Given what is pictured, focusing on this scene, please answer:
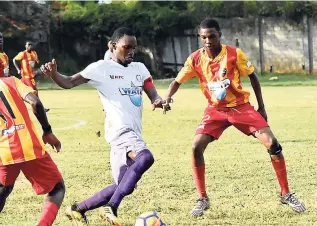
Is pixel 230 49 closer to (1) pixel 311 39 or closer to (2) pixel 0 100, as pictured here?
(2) pixel 0 100

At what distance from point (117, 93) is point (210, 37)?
4.28 feet

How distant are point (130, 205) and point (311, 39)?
98.2ft

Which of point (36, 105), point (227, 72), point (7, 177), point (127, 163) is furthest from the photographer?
point (227, 72)

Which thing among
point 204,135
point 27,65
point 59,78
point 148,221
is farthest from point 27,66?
point 148,221

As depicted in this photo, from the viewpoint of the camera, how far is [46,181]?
5.20m

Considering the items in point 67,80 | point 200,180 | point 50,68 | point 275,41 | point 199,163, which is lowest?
point 275,41

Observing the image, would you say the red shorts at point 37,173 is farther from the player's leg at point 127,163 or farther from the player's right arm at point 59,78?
the player's right arm at point 59,78

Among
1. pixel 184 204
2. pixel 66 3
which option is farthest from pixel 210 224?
pixel 66 3

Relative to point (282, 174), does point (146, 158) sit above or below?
above

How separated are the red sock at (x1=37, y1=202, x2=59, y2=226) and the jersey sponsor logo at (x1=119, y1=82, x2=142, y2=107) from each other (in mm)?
1241

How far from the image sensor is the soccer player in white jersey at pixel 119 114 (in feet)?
18.5

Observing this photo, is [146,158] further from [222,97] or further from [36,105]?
[222,97]

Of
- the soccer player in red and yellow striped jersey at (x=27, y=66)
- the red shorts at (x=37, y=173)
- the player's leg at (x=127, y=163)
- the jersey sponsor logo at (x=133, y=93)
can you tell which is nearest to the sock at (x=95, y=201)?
the player's leg at (x=127, y=163)

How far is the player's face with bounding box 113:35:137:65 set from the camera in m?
5.97
